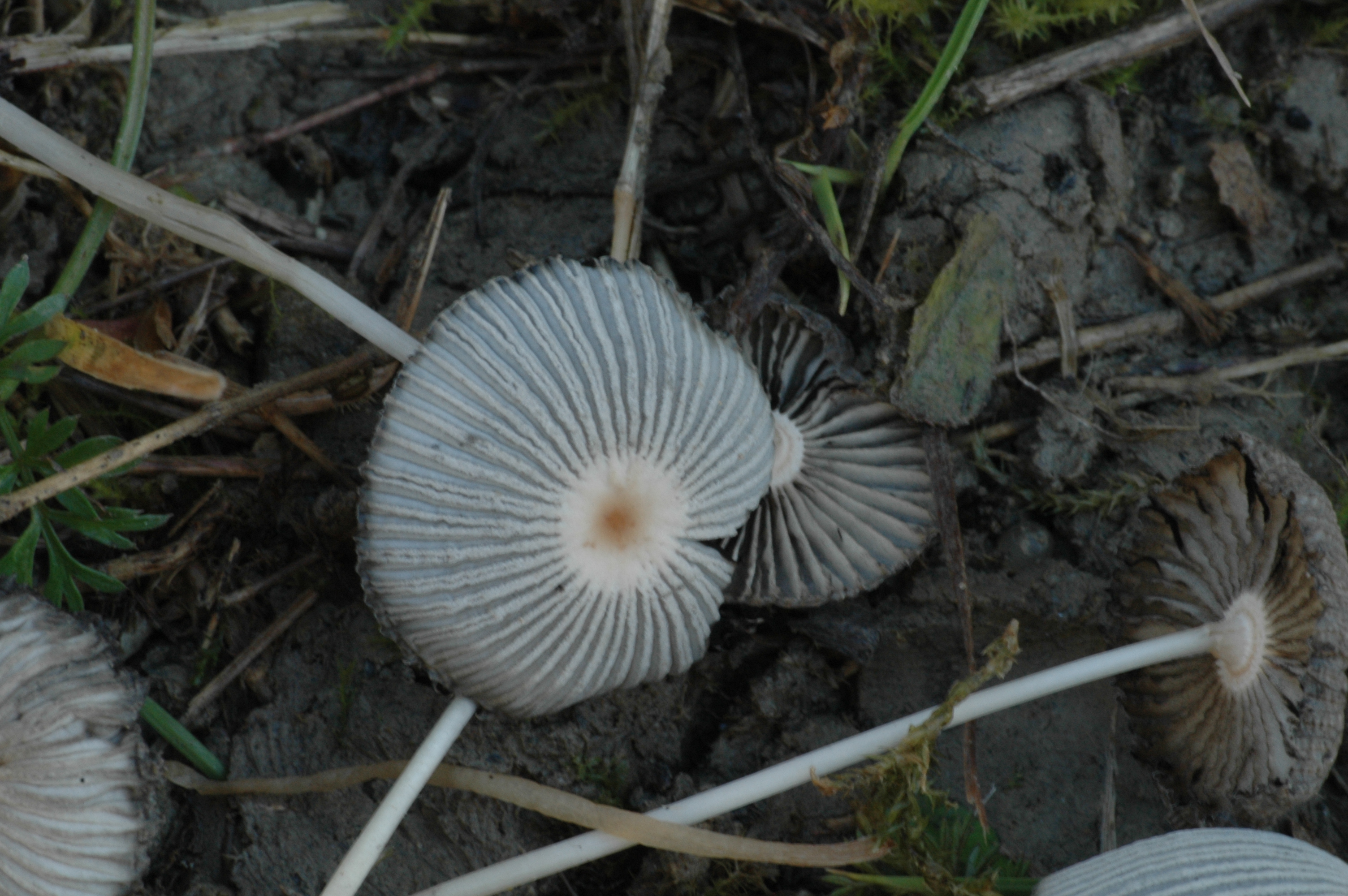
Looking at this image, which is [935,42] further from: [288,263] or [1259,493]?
[288,263]

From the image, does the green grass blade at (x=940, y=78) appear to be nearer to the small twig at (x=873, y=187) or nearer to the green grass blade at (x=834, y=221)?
the small twig at (x=873, y=187)

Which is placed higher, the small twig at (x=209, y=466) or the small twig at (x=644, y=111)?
the small twig at (x=644, y=111)

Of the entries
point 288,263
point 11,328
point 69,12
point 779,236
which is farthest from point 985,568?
point 69,12

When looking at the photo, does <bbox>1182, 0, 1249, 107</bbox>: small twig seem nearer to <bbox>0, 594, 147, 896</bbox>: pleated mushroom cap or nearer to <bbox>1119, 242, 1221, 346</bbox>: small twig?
<bbox>1119, 242, 1221, 346</bbox>: small twig

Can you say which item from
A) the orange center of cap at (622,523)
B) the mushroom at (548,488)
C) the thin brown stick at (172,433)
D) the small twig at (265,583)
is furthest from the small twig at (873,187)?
the small twig at (265,583)

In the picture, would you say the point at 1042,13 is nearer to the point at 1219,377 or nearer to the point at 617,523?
the point at 1219,377

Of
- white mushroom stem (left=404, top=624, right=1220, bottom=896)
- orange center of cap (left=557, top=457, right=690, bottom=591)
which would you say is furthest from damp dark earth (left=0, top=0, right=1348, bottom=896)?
orange center of cap (left=557, top=457, right=690, bottom=591)
